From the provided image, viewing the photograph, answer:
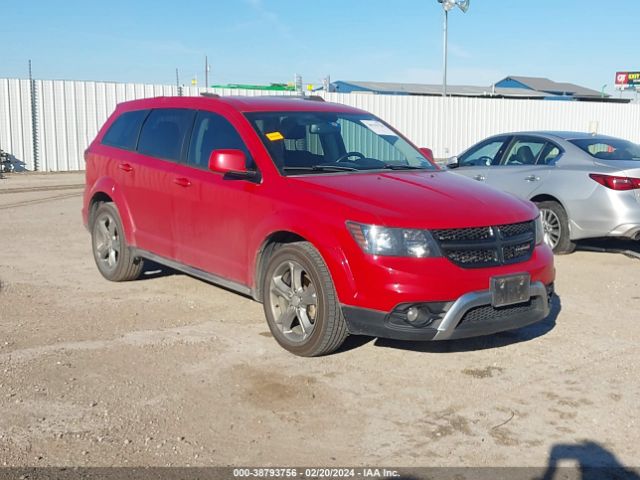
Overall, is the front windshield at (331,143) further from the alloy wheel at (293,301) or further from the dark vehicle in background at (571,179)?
the dark vehicle in background at (571,179)

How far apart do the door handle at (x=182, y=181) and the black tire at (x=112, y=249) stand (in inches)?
45.8

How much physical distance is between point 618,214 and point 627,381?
3.99 meters

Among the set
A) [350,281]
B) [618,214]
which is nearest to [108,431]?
[350,281]

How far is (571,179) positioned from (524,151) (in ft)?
3.47

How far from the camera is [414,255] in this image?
4.76 meters

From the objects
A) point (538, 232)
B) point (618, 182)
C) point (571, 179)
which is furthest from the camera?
point (571, 179)

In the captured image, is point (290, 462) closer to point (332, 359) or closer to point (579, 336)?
point (332, 359)

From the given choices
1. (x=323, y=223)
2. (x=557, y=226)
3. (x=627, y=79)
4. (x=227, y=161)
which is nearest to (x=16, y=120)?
(x=557, y=226)

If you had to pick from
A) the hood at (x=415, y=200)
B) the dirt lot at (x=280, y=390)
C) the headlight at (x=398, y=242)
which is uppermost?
the hood at (x=415, y=200)

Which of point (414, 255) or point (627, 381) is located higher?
point (414, 255)

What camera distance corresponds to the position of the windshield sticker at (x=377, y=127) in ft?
21.8

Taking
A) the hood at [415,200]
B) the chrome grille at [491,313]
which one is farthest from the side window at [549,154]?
the chrome grille at [491,313]

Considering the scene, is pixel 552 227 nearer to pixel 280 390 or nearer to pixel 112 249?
pixel 112 249

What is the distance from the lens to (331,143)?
6117 millimetres
